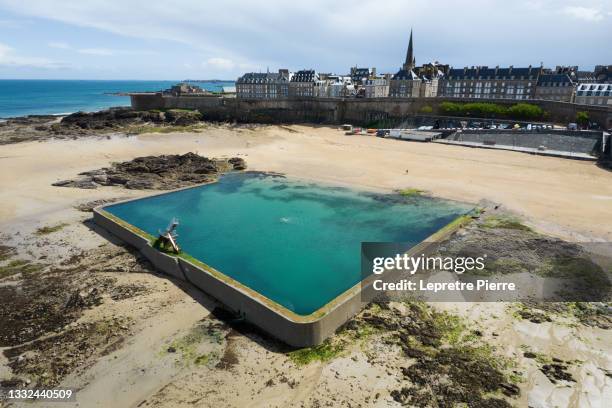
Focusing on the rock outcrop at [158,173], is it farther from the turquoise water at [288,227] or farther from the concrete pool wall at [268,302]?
the concrete pool wall at [268,302]

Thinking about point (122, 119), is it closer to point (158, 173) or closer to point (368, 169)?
point (158, 173)

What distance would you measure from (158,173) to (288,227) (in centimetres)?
1753

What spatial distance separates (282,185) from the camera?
32156 mm

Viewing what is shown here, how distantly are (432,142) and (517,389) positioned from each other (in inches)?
1632

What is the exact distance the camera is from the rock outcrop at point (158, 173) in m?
31.1

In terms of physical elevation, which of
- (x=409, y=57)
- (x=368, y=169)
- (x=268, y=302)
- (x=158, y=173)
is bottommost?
(x=268, y=302)

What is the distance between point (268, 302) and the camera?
1320cm

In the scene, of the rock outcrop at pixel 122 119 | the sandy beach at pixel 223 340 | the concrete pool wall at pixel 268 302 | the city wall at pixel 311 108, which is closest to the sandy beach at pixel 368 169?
the sandy beach at pixel 223 340

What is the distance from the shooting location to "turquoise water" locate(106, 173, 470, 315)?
1656 cm

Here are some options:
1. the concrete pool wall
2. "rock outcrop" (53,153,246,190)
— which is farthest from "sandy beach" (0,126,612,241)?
the concrete pool wall

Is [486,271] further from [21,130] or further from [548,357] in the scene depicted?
[21,130]

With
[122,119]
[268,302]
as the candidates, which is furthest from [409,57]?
[268,302]

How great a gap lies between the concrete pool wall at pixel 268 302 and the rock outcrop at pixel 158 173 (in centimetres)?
1414

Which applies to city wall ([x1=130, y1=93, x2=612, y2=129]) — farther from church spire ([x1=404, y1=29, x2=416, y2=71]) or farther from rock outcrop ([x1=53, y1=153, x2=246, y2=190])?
church spire ([x1=404, y1=29, x2=416, y2=71])
